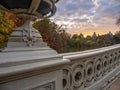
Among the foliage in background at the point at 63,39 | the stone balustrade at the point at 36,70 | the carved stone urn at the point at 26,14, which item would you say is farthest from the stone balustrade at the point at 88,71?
the foliage in background at the point at 63,39

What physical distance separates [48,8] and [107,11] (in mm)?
8172

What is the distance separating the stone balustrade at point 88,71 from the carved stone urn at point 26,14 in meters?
0.49

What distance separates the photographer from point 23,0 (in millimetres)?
1183

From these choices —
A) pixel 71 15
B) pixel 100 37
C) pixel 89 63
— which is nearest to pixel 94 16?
pixel 71 15

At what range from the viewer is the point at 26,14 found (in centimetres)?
131

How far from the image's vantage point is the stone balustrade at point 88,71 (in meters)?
1.94

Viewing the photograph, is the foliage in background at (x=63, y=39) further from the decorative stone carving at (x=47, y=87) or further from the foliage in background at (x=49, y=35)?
the decorative stone carving at (x=47, y=87)

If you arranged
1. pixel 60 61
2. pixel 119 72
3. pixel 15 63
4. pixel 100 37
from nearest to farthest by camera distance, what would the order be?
1. pixel 15 63
2. pixel 60 61
3. pixel 119 72
4. pixel 100 37

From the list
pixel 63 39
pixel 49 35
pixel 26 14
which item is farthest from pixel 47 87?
pixel 63 39

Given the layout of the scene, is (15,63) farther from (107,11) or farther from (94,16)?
(107,11)

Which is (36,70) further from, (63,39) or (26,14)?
(63,39)

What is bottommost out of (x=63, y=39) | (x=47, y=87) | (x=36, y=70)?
(x=47, y=87)

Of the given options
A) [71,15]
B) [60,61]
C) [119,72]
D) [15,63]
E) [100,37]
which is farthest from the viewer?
[100,37]

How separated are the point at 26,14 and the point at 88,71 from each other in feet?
5.09
